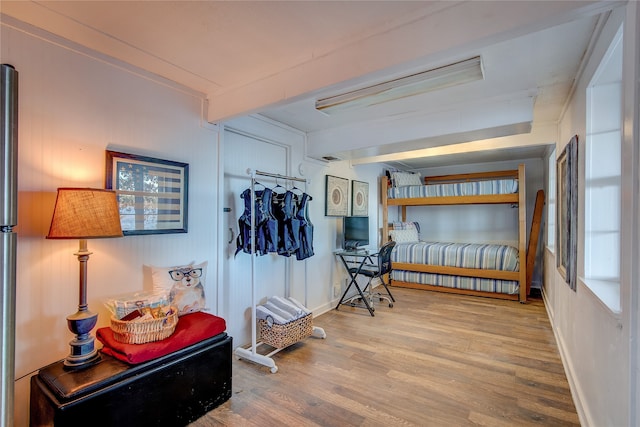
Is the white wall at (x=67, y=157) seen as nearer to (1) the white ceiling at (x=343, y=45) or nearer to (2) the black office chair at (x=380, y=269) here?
(1) the white ceiling at (x=343, y=45)

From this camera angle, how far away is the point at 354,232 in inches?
170

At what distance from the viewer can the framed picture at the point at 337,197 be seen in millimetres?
4055

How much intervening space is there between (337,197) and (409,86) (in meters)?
2.20

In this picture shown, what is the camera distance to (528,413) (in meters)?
1.92

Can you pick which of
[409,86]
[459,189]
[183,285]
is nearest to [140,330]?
[183,285]

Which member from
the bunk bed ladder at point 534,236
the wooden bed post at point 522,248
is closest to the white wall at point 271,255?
the wooden bed post at point 522,248

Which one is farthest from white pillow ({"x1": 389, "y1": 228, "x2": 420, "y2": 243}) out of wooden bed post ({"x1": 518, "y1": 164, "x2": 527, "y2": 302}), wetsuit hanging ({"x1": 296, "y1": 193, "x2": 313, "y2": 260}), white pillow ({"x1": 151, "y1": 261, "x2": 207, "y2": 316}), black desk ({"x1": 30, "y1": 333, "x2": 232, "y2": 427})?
black desk ({"x1": 30, "y1": 333, "x2": 232, "y2": 427})

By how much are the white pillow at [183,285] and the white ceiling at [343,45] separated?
122cm

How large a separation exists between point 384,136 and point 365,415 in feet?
7.75

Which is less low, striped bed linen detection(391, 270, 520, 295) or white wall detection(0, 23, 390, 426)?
white wall detection(0, 23, 390, 426)

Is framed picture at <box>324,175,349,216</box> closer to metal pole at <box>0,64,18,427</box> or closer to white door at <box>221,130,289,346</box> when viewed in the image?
white door at <box>221,130,289,346</box>

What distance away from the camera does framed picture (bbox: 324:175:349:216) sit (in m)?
4.05

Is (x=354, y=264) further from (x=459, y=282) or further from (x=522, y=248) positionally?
(x=522, y=248)

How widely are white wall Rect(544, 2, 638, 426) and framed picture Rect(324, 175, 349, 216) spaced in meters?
2.50
